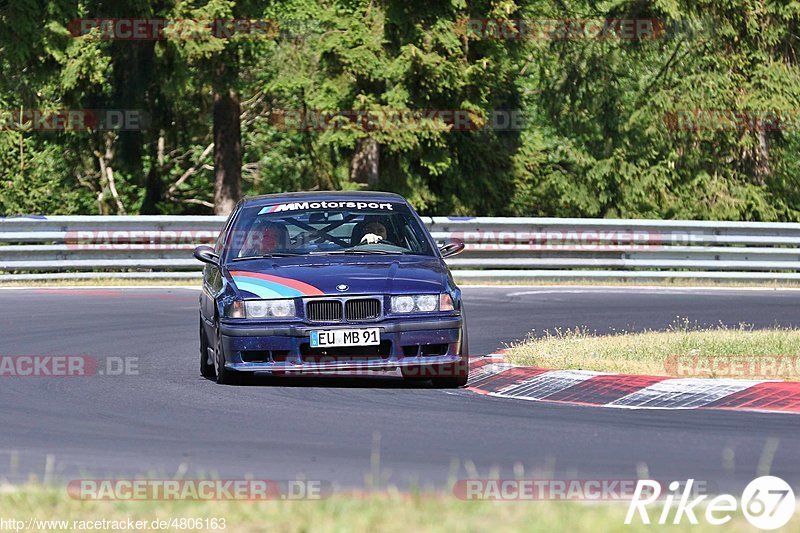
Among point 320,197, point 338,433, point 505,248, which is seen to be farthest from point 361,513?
point 505,248

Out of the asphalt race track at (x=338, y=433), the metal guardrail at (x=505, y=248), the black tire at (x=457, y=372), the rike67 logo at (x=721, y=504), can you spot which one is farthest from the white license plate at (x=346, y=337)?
the metal guardrail at (x=505, y=248)

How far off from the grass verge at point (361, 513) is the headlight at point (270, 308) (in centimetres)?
457

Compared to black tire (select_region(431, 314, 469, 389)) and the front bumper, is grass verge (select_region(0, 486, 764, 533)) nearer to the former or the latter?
the front bumper

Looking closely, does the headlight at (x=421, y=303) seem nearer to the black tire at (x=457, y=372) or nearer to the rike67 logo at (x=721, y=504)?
the black tire at (x=457, y=372)

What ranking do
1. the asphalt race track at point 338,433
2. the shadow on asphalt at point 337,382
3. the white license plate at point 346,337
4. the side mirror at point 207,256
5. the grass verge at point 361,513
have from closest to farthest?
the grass verge at point 361,513 < the asphalt race track at point 338,433 < the white license plate at point 346,337 < the shadow on asphalt at point 337,382 < the side mirror at point 207,256

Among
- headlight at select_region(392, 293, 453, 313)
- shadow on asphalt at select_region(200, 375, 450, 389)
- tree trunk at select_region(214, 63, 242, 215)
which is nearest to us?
headlight at select_region(392, 293, 453, 313)

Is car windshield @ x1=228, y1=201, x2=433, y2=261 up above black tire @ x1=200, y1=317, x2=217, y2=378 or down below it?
above

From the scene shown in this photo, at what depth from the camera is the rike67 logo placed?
20.1ft

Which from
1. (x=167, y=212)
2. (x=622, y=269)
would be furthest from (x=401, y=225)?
(x=167, y=212)

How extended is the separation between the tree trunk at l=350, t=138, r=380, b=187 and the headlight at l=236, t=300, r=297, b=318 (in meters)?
20.4

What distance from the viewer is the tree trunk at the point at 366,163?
31.6 meters

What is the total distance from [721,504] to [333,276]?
17.3 ft

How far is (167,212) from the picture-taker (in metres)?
37.6

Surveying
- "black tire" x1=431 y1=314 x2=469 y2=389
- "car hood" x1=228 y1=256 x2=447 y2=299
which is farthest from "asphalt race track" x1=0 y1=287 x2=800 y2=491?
"car hood" x1=228 y1=256 x2=447 y2=299
